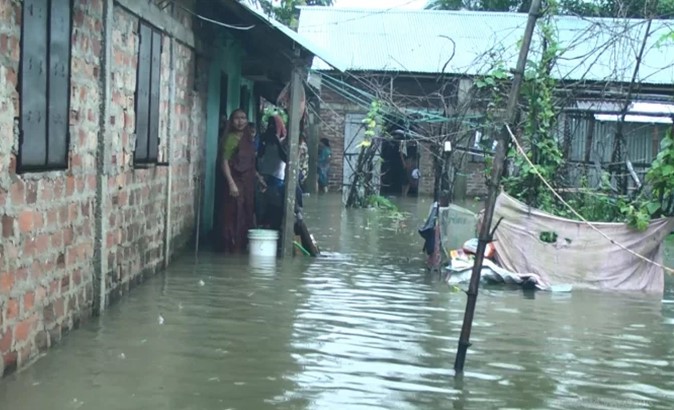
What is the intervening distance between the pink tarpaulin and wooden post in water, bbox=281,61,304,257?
2.78 m

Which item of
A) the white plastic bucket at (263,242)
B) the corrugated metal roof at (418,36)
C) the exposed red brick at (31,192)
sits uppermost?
the corrugated metal roof at (418,36)

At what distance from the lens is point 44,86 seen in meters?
5.95

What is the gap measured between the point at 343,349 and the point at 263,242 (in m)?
5.02

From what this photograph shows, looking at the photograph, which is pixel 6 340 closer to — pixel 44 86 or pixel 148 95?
pixel 44 86

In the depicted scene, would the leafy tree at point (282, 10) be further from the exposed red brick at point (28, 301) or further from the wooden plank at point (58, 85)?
the exposed red brick at point (28, 301)

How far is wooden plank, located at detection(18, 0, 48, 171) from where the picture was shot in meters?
5.55

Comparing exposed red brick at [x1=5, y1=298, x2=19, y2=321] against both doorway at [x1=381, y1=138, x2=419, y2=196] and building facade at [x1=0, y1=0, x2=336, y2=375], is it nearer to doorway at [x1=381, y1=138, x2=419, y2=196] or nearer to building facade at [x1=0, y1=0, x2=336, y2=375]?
building facade at [x1=0, y1=0, x2=336, y2=375]

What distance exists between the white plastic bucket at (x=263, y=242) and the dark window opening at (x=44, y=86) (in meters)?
5.53

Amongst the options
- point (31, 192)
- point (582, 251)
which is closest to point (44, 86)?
point (31, 192)

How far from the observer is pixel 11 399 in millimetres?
5191

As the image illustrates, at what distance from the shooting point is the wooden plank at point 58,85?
608cm

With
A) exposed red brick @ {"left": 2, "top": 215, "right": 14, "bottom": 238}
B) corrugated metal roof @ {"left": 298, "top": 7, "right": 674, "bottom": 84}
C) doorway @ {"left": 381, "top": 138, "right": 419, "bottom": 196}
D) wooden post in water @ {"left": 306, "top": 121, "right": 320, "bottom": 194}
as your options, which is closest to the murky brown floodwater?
exposed red brick @ {"left": 2, "top": 215, "right": 14, "bottom": 238}

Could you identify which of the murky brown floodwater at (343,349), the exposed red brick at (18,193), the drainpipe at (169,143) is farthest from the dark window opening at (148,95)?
the exposed red brick at (18,193)

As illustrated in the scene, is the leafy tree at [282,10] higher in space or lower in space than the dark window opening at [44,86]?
higher
